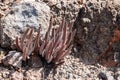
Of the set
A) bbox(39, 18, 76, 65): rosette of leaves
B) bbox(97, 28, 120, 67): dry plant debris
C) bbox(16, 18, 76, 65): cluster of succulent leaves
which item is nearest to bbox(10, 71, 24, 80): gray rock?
bbox(16, 18, 76, 65): cluster of succulent leaves

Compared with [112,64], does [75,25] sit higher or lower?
higher

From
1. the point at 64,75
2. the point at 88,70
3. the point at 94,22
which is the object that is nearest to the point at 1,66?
the point at 64,75

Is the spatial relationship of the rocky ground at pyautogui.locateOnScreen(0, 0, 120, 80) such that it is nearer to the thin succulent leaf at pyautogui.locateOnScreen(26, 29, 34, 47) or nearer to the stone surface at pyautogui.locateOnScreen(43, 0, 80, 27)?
the stone surface at pyautogui.locateOnScreen(43, 0, 80, 27)

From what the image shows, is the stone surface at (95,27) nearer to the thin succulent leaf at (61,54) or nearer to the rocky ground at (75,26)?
the rocky ground at (75,26)

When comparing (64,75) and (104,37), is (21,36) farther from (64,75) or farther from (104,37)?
(104,37)

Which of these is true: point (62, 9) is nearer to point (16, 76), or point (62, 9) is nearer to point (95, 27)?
point (95, 27)

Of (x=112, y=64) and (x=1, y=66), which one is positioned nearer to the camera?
(x=1, y=66)
